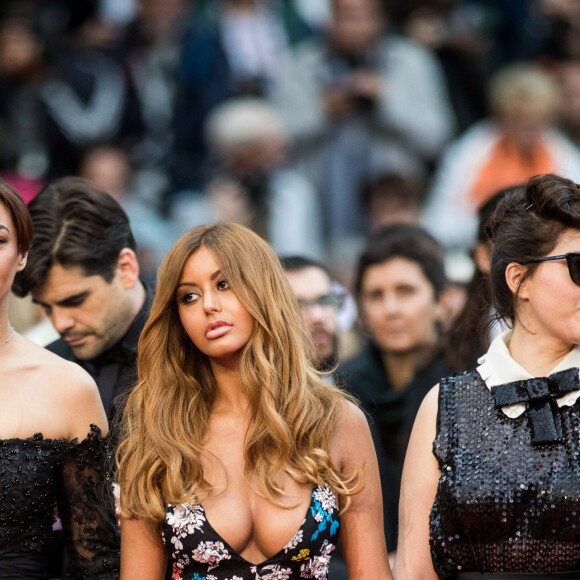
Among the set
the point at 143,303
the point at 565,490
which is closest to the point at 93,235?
the point at 143,303

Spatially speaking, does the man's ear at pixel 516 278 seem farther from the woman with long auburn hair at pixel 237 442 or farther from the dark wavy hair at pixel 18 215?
the dark wavy hair at pixel 18 215

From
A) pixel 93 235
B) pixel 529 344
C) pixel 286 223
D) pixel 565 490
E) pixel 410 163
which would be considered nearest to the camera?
pixel 565 490

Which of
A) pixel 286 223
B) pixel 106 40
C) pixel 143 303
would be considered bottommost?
pixel 143 303

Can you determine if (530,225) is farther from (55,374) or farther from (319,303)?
(319,303)

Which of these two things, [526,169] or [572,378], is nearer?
[572,378]

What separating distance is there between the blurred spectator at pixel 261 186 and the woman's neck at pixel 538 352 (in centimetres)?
458

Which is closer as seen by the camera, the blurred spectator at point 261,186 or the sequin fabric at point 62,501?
the sequin fabric at point 62,501

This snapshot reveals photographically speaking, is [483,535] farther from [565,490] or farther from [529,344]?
[529,344]

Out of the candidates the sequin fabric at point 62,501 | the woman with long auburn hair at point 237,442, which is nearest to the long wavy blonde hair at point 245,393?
the woman with long auburn hair at point 237,442

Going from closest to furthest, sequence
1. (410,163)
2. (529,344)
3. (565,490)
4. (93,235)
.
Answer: (565,490), (529,344), (93,235), (410,163)

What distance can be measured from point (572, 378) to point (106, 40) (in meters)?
6.61

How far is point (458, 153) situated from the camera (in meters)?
9.52

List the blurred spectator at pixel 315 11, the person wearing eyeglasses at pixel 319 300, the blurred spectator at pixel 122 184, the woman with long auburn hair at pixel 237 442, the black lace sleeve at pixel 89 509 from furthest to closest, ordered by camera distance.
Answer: the blurred spectator at pixel 315 11
the blurred spectator at pixel 122 184
the person wearing eyeglasses at pixel 319 300
the black lace sleeve at pixel 89 509
the woman with long auburn hair at pixel 237 442

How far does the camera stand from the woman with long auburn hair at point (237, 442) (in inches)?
156
